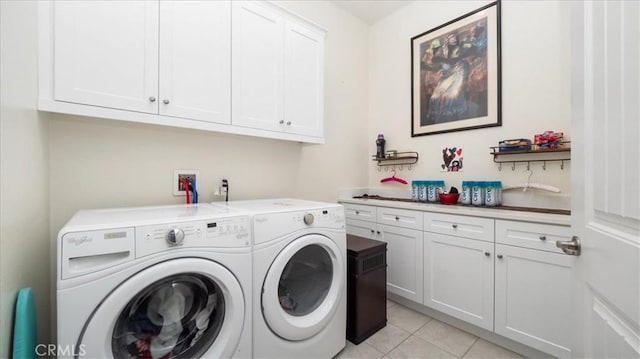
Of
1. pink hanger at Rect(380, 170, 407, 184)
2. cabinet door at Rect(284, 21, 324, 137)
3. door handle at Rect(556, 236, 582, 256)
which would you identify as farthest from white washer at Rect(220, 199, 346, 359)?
pink hanger at Rect(380, 170, 407, 184)

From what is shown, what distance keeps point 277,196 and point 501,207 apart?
5.83 feet

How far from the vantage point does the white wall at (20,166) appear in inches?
28.9

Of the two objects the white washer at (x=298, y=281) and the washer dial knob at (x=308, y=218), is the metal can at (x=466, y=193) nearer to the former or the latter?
the white washer at (x=298, y=281)

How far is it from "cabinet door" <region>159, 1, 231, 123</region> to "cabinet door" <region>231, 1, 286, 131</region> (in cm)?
6

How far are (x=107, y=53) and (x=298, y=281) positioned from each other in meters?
1.52

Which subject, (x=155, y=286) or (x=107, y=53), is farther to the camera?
(x=107, y=53)

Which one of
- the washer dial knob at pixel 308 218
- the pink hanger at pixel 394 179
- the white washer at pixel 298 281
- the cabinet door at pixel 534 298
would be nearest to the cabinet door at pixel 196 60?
the white washer at pixel 298 281

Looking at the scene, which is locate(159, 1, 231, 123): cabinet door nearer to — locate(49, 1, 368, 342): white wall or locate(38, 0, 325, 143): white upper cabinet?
locate(38, 0, 325, 143): white upper cabinet

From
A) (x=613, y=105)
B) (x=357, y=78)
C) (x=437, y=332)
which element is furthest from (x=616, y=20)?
(x=357, y=78)

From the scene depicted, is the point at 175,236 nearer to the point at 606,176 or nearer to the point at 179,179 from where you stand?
the point at 179,179

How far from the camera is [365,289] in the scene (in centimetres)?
179

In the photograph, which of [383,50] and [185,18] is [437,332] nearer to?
[185,18]

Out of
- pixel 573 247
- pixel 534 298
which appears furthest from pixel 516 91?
pixel 573 247

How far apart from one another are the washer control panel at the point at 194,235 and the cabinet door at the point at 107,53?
692 mm
